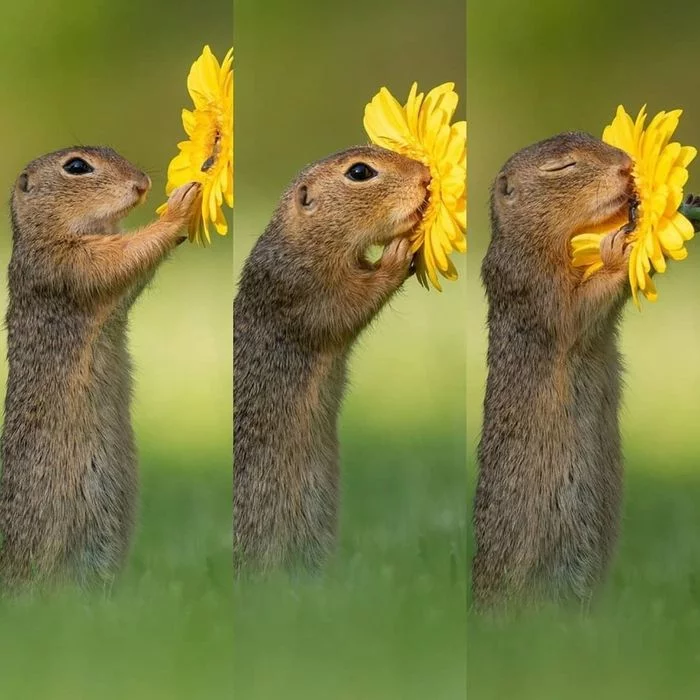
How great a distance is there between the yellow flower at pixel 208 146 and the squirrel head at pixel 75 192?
0.14 m

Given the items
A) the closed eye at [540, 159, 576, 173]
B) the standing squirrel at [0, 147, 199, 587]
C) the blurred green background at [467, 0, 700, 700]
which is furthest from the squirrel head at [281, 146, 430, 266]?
the standing squirrel at [0, 147, 199, 587]

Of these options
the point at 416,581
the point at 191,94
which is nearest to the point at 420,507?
the point at 416,581

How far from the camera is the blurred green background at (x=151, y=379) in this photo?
Answer: 385 centimetres

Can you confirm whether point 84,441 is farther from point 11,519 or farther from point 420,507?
point 420,507

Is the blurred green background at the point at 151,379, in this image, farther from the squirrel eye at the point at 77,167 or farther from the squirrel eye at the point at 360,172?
the squirrel eye at the point at 360,172

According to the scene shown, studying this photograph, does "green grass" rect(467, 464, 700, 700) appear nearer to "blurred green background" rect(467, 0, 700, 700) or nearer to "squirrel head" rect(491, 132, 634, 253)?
"blurred green background" rect(467, 0, 700, 700)

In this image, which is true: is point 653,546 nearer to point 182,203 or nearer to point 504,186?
point 504,186

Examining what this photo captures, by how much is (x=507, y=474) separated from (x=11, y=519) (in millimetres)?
1381

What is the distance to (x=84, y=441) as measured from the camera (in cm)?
382

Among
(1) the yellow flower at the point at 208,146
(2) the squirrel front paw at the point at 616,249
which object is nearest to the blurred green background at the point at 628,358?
(2) the squirrel front paw at the point at 616,249

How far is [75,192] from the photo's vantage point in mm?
3814

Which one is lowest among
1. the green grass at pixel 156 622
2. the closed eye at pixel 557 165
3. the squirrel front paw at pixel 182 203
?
the green grass at pixel 156 622

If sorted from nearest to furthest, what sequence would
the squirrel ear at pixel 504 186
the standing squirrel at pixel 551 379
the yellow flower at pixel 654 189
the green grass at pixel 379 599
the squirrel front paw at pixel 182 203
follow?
the yellow flower at pixel 654 189
the standing squirrel at pixel 551 379
the squirrel ear at pixel 504 186
the green grass at pixel 379 599
the squirrel front paw at pixel 182 203

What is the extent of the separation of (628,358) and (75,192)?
5.19 feet
